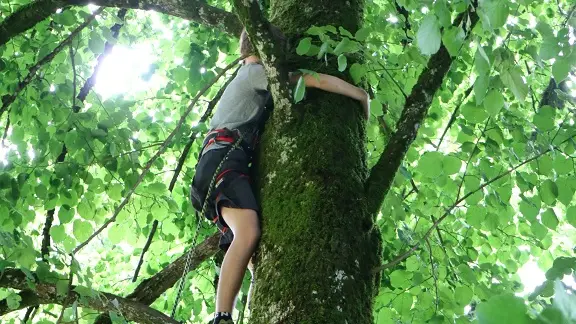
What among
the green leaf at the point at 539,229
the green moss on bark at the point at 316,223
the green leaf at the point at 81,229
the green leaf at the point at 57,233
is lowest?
the green moss on bark at the point at 316,223

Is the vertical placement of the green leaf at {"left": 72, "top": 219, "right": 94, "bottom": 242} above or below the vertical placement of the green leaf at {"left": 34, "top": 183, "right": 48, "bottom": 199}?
below

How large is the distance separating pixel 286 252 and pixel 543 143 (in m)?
1.47

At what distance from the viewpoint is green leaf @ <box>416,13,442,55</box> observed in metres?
1.60

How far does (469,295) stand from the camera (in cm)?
274

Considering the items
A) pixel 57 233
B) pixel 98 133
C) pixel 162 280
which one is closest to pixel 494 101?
pixel 162 280

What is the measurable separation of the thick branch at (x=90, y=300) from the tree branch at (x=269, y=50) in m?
1.01

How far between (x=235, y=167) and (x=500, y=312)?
2084 mm

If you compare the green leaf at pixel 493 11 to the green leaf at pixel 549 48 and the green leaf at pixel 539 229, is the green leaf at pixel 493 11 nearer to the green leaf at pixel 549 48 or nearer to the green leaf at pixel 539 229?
the green leaf at pixel 549 48

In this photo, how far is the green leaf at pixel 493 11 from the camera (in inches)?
61.4

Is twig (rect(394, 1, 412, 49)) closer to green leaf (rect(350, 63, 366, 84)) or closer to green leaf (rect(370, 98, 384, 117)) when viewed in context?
green leaf (rect(370, 98, 384, 117))

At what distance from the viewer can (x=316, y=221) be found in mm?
1938

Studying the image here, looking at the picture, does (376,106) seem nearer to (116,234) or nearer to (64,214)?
(64,214)

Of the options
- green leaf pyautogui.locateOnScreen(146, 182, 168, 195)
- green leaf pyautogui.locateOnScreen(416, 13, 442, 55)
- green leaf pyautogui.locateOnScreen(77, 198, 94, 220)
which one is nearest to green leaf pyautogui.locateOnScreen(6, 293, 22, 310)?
green leaf pyautogui.locateOnScreen(77, 198, 94, 220)

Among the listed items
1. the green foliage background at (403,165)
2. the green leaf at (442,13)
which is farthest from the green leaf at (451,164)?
the green leaf at (442,13)
